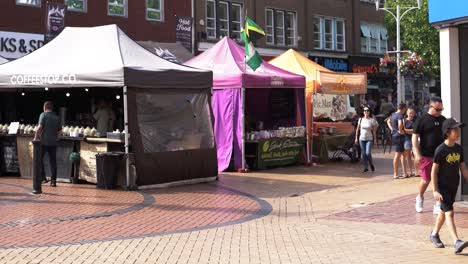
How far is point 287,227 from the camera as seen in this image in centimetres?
902

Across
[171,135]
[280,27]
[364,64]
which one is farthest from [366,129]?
[364,64]

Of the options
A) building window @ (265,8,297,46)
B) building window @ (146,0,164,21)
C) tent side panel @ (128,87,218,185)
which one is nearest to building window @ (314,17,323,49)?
building window @ (265,8,297,46)

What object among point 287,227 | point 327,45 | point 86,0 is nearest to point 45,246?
point 287,227

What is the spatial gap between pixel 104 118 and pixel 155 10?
1318cm

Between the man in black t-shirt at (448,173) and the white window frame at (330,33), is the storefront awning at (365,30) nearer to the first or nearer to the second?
the white window frame at (330,33)

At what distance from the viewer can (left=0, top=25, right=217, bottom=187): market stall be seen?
41.7 ft

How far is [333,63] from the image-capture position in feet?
123

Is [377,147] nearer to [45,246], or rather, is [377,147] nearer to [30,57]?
[30,57]

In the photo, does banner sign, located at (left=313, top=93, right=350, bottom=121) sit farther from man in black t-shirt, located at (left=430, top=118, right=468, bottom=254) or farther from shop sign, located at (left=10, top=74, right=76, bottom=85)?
man in black t-shirt, located at (left=430, top=118, right=468, bottom=254)

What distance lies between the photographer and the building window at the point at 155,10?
26589 mm

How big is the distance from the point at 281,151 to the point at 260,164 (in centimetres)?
94

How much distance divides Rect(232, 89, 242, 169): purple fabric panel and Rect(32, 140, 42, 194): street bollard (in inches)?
222

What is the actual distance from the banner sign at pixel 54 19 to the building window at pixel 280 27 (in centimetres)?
1325

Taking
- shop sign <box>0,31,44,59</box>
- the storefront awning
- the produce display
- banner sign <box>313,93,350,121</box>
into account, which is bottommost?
the produce display
